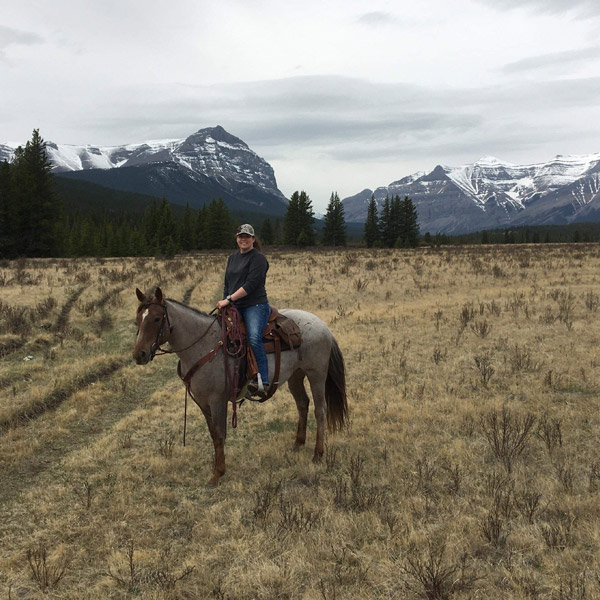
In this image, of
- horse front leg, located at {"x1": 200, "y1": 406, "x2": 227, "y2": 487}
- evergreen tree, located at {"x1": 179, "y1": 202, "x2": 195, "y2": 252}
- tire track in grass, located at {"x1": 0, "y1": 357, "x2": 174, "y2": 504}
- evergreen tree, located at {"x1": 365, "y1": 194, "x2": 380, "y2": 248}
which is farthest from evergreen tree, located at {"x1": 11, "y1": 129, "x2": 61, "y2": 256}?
evergreen tree, located at {"x1": 365, "y1": 194, "x2": 380, "y2": 248}

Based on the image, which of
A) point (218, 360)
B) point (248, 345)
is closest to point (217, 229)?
point (248, 345)

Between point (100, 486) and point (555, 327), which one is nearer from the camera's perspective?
point (100, 486)

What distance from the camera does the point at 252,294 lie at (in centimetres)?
639

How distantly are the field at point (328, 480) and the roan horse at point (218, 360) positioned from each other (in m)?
0.55

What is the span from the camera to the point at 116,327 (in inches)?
602

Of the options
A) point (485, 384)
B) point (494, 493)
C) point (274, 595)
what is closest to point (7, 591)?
point (274, 595)

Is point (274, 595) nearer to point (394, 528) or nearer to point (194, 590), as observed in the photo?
point (194, 590)

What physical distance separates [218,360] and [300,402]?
1911 mm

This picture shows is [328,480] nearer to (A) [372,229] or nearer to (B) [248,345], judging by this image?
(B) [248,345]

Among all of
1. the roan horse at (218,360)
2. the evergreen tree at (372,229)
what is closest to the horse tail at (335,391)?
the roan horse at (218,360)

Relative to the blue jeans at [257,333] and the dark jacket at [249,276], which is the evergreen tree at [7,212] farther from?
the blue jeans at [257,333]

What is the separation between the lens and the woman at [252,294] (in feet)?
20.3

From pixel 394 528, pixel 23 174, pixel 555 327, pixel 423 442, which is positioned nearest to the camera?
pixel 394 528

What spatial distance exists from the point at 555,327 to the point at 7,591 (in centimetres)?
1419
